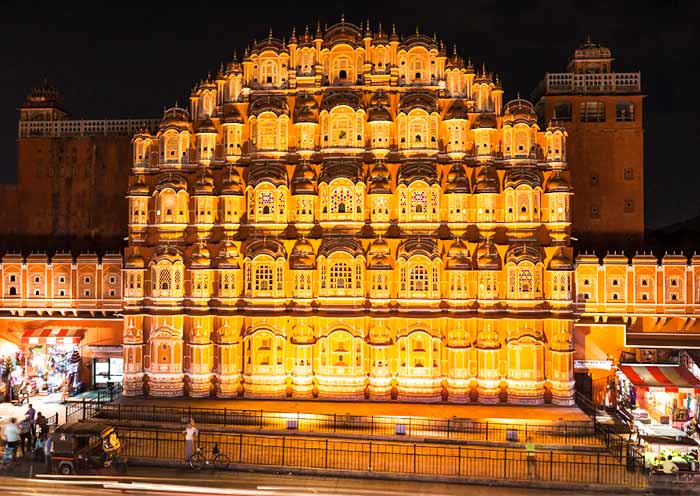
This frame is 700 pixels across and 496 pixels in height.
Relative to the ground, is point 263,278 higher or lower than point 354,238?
lower

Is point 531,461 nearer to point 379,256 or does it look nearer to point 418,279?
point 418,279

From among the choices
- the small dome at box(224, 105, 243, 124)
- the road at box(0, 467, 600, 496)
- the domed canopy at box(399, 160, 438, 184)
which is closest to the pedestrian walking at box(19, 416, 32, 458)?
the road at box(0, 467, 600, 496)

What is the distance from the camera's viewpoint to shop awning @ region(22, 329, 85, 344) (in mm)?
36469

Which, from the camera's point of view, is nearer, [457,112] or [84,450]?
[84,450]

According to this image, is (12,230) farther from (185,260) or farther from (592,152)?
(592,152)

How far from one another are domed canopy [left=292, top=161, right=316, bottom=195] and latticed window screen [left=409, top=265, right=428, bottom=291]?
6228 mm

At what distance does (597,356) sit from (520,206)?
9.12 meters

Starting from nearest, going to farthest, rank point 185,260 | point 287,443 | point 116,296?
point 287,443
point 185,260
point 116,296

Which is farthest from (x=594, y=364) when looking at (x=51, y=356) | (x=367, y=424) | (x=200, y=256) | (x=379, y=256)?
(x=51, y=356)

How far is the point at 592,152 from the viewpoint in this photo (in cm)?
3988

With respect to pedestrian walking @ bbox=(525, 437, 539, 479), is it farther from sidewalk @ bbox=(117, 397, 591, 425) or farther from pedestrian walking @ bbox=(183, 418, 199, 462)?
pedestrian walking @ bbox=(183, 418, 199, 462)

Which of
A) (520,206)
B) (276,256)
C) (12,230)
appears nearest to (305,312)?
(276,256)

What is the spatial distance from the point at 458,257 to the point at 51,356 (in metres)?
22.6

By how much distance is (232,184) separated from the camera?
33.7 metres
